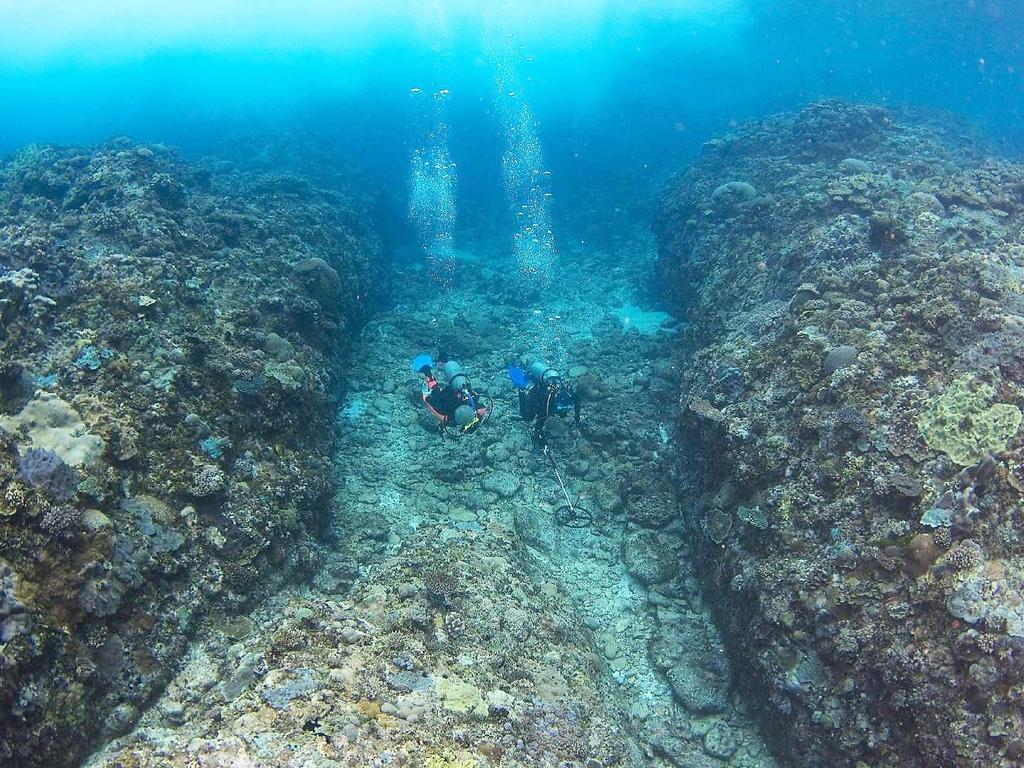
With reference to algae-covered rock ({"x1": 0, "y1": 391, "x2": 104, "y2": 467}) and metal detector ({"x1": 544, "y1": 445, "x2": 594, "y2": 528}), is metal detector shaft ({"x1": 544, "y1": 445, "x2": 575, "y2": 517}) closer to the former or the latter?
metal detector ({"x1": 544, "y1": 445, "x2": 594, "y2": 528})

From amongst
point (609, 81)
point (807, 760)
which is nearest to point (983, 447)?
point (807, 760)

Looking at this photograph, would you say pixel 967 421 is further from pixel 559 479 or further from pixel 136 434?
pixel 136 434

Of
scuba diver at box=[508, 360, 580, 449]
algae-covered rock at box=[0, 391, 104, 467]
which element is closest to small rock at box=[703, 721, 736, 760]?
scuba diver at box=[508, 360, 580, 449]

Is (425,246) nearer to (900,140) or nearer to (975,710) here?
(900,140)

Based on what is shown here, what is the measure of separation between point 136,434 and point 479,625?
4.51 m

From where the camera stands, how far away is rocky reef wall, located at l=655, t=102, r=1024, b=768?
4.70 m

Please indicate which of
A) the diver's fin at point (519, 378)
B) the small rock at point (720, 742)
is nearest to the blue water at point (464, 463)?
the small rock at point (720, 742)

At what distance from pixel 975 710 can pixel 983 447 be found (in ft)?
8.28

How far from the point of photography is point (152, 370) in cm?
698

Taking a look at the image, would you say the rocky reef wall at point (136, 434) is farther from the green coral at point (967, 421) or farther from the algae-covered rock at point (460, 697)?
the green coral at point (967, 421)

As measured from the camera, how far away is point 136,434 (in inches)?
237

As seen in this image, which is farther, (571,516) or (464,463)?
(464,463)

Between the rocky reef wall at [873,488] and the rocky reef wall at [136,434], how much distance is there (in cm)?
601

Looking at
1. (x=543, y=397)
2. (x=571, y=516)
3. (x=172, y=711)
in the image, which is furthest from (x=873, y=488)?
(x=172, y=711)
